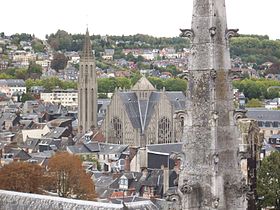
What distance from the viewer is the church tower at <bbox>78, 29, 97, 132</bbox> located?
107875 millimetres

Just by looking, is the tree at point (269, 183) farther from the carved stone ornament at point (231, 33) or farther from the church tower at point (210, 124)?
the carved stone ornament at point (231, 33)

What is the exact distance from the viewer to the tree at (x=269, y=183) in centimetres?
4222

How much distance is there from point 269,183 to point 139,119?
4841cm

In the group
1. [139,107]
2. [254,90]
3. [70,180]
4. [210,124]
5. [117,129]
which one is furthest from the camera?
[254,90]

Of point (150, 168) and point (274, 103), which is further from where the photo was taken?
point (274, 103)

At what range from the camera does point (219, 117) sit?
11125 mm

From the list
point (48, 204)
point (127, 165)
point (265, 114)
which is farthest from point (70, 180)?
point (265, 114)

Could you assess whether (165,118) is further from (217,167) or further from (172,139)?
(217,167)

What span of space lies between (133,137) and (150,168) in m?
26.9

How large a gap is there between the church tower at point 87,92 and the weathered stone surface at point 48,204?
74.7m

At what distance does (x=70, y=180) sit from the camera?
155 ft

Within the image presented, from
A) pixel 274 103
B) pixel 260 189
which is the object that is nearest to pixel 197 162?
pixel 260 189

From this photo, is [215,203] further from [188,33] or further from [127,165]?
[127,165]

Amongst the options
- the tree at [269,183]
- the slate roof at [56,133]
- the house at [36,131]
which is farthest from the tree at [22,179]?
the house at [36,131]
